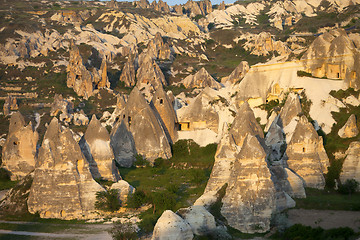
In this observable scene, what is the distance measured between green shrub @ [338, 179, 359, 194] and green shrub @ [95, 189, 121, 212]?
12845 mm

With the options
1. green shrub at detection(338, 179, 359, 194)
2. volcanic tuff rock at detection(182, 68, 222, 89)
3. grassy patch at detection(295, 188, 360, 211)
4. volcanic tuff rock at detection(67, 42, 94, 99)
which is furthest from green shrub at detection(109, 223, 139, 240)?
volcanic tuff rock at detection(67, 42, 94, 99)

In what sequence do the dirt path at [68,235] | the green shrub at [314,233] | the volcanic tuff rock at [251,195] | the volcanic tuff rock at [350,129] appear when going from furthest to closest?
the volcanic tuff rock at [350,129] < the dirt path at [68,235] < the volcanic tuff rock at [251,195] < the green shrub at [314,233]

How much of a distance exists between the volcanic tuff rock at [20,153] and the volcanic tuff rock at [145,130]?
690cm

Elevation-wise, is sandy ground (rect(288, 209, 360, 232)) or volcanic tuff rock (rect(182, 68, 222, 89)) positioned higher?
volcanic tuff rock (rect(182, 68, 222, 89))

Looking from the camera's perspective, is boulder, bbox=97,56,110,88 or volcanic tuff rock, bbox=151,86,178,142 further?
boulder, bbox=97,56,110,88

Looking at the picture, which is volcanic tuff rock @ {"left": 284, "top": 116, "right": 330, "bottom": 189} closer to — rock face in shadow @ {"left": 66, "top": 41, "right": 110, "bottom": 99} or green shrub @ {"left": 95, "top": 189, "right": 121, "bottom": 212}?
green shrub @ {"left": 95, "top": 189, "right": 121, "bottom": 212}

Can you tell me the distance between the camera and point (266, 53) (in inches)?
4198

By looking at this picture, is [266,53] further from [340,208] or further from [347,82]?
[340,208]

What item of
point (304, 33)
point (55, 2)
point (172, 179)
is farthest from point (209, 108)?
point (55, 2)

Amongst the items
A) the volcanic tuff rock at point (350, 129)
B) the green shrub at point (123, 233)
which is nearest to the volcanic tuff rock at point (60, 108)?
the volcanic tuff rock at point (350, 129)

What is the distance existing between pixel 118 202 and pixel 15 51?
85.2 metres

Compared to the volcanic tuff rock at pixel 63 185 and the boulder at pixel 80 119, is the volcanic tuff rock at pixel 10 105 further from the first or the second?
the volcanic tuff rock at pixel 63 185

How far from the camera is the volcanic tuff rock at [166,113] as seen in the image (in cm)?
4856

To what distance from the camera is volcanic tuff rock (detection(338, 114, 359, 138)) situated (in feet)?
117
